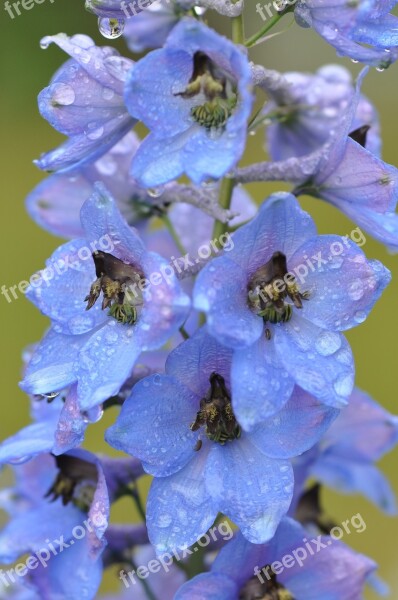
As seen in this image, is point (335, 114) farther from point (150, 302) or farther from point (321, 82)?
point (150, 302)

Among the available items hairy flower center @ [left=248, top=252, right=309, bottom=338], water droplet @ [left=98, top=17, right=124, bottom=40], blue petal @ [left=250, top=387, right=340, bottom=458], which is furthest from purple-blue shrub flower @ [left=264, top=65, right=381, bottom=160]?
blue petal @ [left=250, top=387, right=340, bottom=458]

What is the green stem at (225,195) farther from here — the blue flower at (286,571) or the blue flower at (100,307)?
the blue flower at (286,571)

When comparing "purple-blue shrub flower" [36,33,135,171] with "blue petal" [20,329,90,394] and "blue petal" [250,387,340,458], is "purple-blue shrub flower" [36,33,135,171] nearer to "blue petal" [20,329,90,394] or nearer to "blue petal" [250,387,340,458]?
"blue petal" [20,329,90,394]

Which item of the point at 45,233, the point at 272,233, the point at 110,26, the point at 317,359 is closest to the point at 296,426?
the point at 317,359

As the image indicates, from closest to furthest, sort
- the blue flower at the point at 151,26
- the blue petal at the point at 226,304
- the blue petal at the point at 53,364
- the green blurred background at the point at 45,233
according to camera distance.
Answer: the blue petal at the point at 226,304
the blue petal at the point at 53,364
the blue flower at the point at 151,26
the green blurred background at the point at 45,233

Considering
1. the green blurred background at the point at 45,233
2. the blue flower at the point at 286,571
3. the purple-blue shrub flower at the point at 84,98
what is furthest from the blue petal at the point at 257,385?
the green blurred background at the point at 45,233

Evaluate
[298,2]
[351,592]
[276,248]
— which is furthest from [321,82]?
[351,592]
